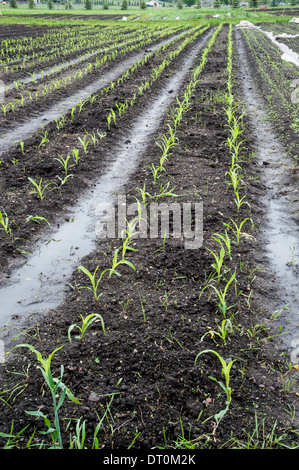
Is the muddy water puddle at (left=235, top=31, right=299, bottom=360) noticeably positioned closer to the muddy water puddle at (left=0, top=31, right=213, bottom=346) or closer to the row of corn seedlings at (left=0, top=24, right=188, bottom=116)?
the muddy water puddle at (left=0, top=31, right=213, bottom=346)

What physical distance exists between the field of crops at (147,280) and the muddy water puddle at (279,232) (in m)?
0.02

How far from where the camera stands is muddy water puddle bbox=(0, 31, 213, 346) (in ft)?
9.81

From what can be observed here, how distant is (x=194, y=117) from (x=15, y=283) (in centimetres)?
506

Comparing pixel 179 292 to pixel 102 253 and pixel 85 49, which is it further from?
pixel 85 49

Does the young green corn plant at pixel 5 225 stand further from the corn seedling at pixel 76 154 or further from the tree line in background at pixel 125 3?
the tree line in background at pixel 125 3

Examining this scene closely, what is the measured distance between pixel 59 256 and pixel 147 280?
1014 mm

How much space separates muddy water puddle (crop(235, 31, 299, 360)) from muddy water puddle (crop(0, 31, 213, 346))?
1803 mm

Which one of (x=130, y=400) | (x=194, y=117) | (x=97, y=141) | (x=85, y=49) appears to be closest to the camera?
(x=130, y=400)

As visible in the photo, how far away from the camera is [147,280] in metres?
3.16

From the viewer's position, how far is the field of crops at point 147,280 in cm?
205

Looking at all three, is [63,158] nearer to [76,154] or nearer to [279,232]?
[76,154]

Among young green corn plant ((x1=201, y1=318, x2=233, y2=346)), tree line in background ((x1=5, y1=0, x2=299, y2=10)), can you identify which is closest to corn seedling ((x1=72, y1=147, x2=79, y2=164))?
young green corn plant ((x1=201, y1=318, x2=233, y2=346))

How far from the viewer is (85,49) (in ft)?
48.0
